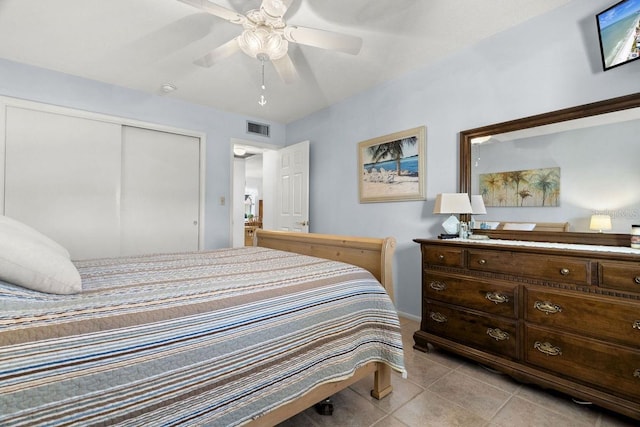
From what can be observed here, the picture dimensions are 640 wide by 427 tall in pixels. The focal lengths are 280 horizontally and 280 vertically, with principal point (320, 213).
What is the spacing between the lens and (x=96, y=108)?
311 cm

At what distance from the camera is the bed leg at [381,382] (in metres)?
1.62

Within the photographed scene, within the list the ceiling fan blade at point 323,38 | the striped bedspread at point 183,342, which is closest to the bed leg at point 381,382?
the striped bedspread at point 183,342

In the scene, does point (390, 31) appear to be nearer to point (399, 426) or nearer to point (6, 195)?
point (399, 426)

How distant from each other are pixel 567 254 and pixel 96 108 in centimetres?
440

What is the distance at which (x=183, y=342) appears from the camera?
89 cm

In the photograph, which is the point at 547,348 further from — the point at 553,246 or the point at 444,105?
the point at 444,105

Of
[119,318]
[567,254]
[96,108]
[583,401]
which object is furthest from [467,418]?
[96,108]

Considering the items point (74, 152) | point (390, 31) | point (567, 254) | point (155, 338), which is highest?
point (390, 31)

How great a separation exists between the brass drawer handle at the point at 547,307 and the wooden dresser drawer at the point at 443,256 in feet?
1.57

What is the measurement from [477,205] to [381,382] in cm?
162

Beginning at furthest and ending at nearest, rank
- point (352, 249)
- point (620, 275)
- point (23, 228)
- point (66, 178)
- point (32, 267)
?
point (66, 178) < point (352, 249) < point (620, 275) < point (23, 228) < point (32, 267)

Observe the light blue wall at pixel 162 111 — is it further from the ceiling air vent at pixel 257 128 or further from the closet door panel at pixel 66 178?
the closet door panel at pixel 66 178

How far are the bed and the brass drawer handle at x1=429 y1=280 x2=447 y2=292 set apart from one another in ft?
2.63

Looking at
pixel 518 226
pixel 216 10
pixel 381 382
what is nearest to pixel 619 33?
pixel 518 226
